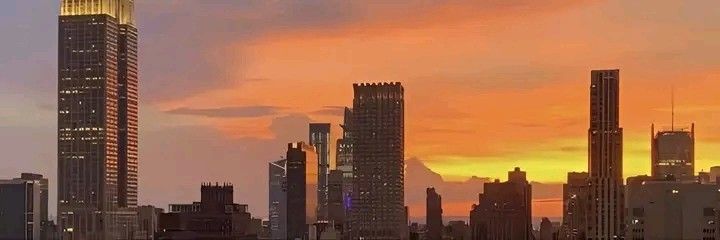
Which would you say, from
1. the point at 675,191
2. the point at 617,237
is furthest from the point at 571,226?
the point at 675,191

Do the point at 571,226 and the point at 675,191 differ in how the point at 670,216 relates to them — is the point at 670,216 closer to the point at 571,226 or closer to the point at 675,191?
the point at 675,191

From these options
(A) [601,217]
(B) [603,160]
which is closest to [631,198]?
(A) [601,217]

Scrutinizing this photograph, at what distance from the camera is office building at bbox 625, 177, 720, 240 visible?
425 feet

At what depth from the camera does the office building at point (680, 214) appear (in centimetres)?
12962

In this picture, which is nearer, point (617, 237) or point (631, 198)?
point (631, 198)

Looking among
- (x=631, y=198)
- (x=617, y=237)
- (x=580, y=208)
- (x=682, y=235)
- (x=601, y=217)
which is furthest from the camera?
(x=580, y=208)

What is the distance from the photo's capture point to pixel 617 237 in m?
173

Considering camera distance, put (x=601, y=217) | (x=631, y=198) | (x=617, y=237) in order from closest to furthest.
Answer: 1. (x=631, y=198)
2. (x=617, y=237)
3. (x=601, y=217)

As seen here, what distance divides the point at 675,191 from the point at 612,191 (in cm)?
5366

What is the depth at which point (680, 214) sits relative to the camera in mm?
131625

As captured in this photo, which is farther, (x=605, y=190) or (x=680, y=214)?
(x=605, y=190)

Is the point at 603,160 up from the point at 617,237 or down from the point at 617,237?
up

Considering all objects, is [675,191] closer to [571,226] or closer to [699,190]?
[699,190]

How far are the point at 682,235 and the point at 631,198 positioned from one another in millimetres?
25123
